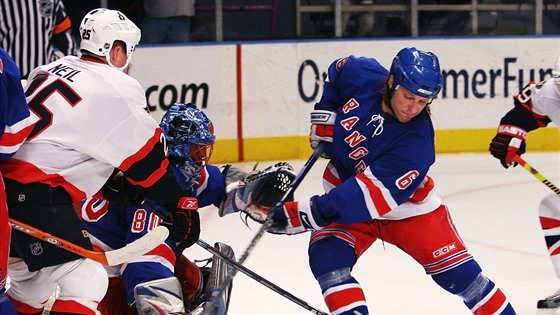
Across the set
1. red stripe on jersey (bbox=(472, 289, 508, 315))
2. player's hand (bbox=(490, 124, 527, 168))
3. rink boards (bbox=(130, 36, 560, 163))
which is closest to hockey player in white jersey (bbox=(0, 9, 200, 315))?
red stripe on jersey (bbox=(472, 289, 508, 315))

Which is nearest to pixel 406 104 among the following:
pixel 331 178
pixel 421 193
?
pixel 421 193

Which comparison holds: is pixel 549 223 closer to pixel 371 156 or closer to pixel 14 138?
pixel 371 156

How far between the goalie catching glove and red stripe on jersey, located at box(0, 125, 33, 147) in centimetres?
87

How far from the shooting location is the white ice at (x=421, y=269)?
4172 millimetres

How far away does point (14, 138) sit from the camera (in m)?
2.60

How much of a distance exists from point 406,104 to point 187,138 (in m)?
0.60

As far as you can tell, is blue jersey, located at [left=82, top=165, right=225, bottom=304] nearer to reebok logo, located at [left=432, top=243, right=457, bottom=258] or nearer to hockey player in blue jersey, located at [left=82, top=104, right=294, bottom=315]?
hockey player in blue jersey, located at [left=82, top=104, right=294, bottom=315]


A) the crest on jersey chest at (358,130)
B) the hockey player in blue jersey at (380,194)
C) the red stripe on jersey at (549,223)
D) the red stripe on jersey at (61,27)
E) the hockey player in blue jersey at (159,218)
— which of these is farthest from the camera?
the red stripe on jersey at (61,27)

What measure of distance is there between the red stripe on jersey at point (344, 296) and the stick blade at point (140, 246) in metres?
0.57

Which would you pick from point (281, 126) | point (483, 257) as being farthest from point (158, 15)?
point (483, 257)

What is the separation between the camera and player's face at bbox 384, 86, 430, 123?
3115 mm

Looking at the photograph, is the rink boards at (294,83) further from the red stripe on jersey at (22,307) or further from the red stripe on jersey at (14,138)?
the red stripe on jersey at (14,138)

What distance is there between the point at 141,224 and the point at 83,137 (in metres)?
0.46

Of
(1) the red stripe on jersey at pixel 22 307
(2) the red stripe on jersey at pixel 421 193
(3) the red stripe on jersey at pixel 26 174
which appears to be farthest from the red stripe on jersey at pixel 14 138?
(2) the red stripe on jersey at pixel 421 193
